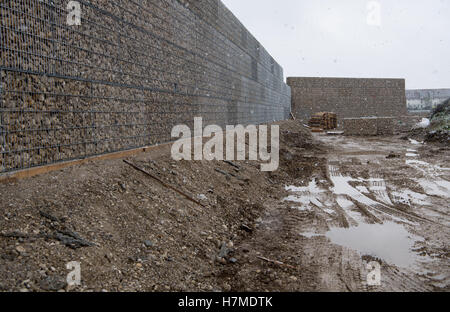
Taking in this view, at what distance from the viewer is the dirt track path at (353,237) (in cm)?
331

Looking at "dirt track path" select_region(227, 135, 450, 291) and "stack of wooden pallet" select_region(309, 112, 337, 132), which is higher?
"stack of wooden pallet" select_region(309, 112, 337, 132)

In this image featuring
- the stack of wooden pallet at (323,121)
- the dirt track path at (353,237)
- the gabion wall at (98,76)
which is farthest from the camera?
the stack of wooden pallet at (323,121)

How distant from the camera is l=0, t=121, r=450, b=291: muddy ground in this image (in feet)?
9.50

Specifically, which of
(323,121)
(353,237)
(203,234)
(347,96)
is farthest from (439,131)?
(347,96)

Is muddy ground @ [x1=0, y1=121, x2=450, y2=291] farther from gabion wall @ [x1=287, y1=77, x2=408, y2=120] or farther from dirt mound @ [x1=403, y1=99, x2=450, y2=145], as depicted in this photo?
gabion wall @ [x1=287, y1=77, x2=408, y2=120]

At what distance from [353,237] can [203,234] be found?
2.07m

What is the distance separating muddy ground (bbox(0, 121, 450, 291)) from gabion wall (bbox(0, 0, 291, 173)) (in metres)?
0.45

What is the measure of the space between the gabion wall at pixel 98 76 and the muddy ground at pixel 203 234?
45 centimetres

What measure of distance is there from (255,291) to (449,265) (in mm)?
2242

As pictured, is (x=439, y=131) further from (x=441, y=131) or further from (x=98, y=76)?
(x=98, y=76)

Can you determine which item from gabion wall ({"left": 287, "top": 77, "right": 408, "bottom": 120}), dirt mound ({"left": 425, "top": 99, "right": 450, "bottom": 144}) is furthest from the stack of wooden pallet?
dirt mound ({"left": 425, "top": 99, "right": 450, "bottom": 144})

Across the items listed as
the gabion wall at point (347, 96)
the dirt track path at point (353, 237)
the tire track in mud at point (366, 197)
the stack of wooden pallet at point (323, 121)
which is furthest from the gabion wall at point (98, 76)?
the gabion wall at point (347, 96)

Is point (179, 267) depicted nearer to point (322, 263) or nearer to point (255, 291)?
A: point (255, 291)

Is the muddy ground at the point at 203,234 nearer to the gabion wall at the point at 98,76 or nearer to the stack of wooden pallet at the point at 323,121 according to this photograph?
the gabion wall at the point at 98,76
